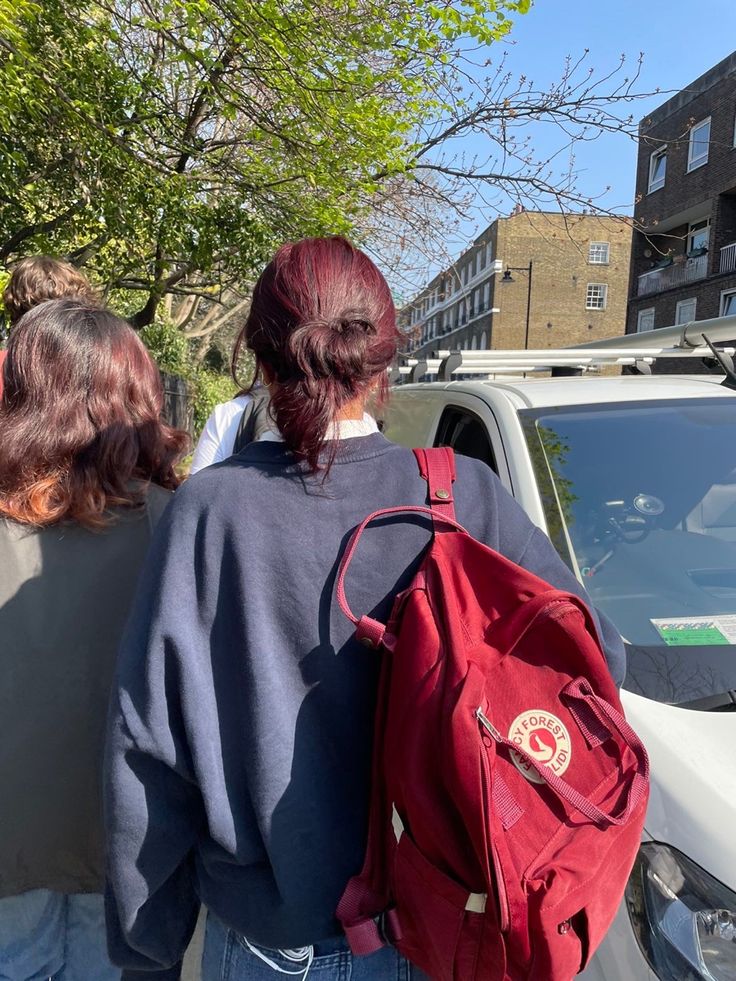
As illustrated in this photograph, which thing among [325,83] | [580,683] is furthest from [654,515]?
[325,83]

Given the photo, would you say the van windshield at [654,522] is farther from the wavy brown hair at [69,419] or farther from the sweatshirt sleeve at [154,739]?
the wavy brown hair at [69,419]

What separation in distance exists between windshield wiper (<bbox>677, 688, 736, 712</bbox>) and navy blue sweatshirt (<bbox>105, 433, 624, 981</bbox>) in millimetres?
839

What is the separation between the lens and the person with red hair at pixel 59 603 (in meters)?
1.36

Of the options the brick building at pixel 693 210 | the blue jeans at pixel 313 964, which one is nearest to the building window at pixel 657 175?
the brick building at pixel 693 210

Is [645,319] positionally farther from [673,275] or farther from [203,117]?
[203,117]

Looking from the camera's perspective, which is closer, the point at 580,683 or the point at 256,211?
the point at 580,683

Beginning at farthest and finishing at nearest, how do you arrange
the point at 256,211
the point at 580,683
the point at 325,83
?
the point at 256,211, the point at 325,83, the point at 580,683

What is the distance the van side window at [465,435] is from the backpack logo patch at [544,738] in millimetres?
1448

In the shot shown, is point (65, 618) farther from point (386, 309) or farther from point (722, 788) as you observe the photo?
point (722, 788)

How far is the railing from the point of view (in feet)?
74.4

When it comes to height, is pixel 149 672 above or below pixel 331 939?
above

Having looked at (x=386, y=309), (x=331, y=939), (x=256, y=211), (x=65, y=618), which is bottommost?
(x=331, y=939)

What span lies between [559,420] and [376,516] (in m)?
1.55

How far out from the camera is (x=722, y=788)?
53.1 inches
